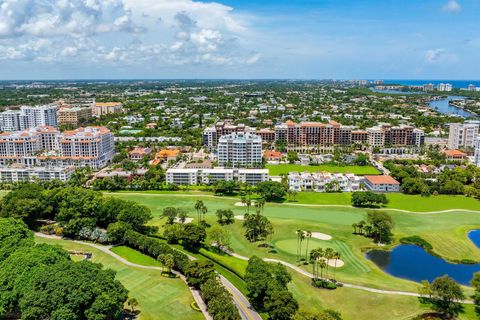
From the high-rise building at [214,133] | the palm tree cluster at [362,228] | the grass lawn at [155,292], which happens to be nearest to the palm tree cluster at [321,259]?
the palm tree cluster at [362,228]

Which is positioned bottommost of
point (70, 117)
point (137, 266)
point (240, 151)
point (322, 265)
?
point (137, 266)

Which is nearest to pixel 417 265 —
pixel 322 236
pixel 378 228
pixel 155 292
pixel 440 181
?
pixel 378 228

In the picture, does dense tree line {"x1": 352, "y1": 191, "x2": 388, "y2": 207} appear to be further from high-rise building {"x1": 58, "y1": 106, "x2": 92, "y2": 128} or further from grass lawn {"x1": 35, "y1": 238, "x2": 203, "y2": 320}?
high-rise building {"x1": 58, "y1": 106, "x2": 92, "y2": 128}

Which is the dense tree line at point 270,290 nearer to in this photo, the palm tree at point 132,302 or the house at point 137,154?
the palm tree at point 132,302

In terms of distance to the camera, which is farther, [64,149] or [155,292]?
[64,149]

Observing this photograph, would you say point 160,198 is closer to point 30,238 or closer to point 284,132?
point 30,238

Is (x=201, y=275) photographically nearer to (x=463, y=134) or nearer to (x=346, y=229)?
(x=346, y=229)
